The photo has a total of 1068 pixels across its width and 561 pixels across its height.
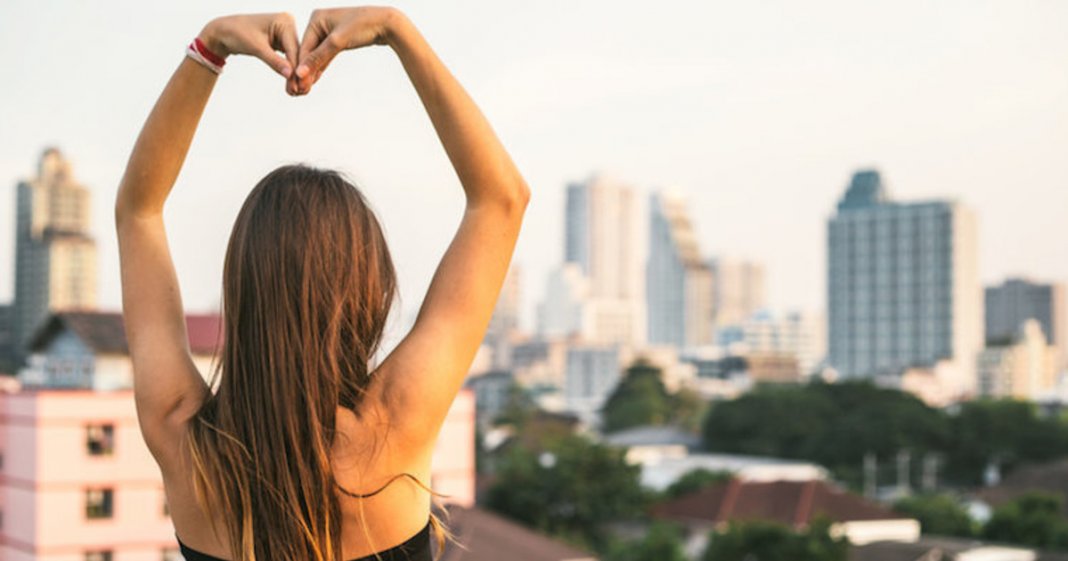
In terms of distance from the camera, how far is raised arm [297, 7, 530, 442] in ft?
3.80

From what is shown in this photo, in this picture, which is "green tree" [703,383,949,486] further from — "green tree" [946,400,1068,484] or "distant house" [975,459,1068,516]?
"distant house" [975,459,1068,516]

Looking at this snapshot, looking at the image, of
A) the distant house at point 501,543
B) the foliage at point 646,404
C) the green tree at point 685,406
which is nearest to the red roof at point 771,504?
the distant house at point 501,543

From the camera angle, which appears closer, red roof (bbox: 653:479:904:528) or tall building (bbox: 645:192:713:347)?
red roof (bbox: 653:479:904:528)

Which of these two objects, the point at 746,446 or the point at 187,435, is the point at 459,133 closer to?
the point at 187,435

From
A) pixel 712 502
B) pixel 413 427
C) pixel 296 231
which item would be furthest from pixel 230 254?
pixel 712 502

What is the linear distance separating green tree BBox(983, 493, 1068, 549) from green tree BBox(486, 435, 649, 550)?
8.63 m

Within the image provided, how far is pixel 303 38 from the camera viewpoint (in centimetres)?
119

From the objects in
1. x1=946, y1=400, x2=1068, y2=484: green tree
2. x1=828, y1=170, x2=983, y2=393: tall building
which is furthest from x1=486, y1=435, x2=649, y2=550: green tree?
x1=828, y1=170, x2=983, y2=393: tall building

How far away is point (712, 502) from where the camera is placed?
3509 centimetres

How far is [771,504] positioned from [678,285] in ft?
431

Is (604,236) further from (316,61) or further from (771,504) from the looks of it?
(316,61)

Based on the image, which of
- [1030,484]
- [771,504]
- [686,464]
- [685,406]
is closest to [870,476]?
[1030,484]

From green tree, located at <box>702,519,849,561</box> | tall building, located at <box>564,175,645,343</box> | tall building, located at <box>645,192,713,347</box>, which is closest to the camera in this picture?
green tree, located at <box>702,519,849,561</box>

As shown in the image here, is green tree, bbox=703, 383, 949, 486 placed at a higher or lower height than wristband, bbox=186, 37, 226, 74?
lower
